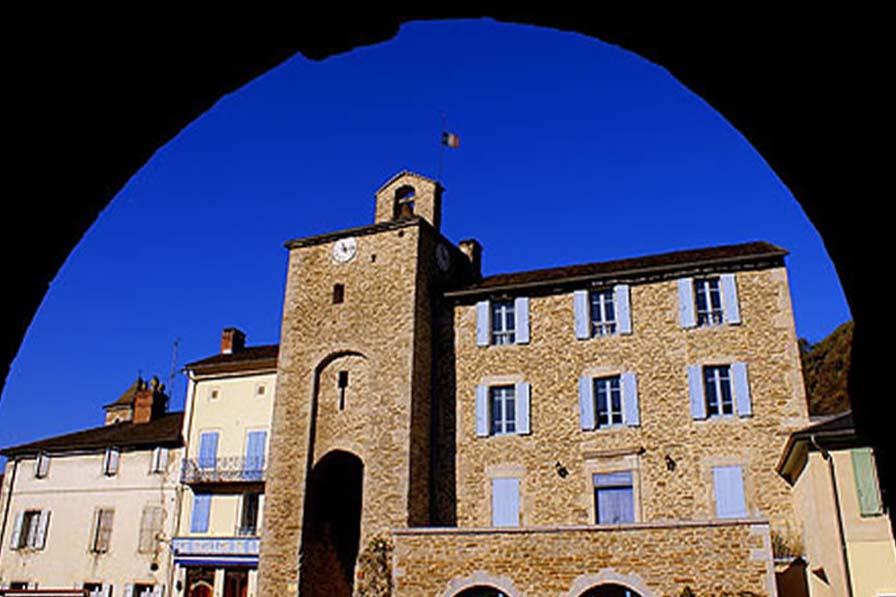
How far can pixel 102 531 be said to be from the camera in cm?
2839

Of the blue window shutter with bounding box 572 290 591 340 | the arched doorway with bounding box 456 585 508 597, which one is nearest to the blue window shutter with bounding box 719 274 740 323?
Answer: the blue window shutter with bounding box 572 290 591 340

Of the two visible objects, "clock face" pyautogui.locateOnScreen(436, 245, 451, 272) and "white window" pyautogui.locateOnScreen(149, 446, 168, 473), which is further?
"white window" pyautogui.locateOnScreen(149, 446, 168, 473)

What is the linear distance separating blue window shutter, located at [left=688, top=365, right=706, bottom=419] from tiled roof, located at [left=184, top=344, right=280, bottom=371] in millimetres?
13956

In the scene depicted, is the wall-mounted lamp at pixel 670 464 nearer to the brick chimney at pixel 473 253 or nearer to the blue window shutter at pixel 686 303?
the blue window shutter at pixel 686 303

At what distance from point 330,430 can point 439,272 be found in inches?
238

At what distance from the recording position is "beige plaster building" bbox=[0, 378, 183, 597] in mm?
27469

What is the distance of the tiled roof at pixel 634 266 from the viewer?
22.0 m

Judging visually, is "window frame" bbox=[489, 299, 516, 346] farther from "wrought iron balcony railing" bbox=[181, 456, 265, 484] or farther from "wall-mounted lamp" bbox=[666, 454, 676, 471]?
"wrought iron balcony railing" bbox=[181, 456, 265, 484]

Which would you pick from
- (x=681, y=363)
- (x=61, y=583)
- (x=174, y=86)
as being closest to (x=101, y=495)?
(x=61, y=583)

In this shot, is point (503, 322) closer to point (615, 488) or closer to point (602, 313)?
point (602, 313)

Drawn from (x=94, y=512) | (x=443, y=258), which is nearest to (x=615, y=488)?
(x=443, y=258)

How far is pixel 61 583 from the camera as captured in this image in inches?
1117

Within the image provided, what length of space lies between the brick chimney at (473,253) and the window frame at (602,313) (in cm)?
573

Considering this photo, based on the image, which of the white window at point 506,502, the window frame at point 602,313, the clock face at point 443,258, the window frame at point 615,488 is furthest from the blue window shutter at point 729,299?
the clock face at point 443,258
